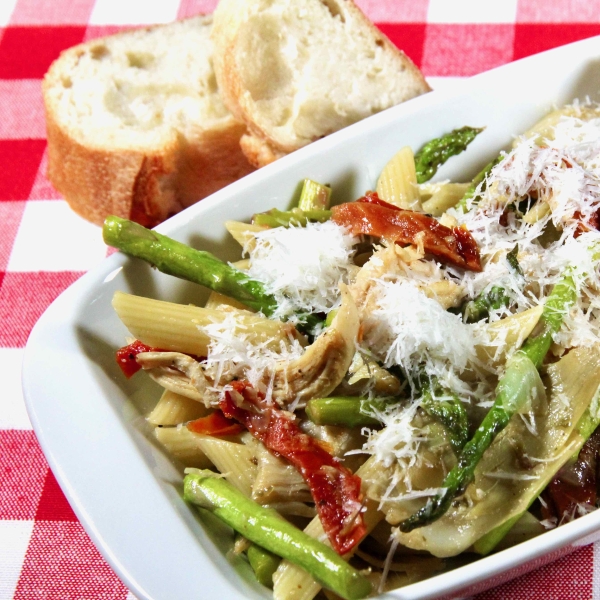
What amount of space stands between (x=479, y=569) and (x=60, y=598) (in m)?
1.38

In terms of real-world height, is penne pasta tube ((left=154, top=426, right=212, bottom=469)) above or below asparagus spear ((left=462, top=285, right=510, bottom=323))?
below

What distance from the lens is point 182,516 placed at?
6.36 feet

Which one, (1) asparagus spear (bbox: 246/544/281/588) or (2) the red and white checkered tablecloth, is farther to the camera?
(2) the red and white checkered tablecloth

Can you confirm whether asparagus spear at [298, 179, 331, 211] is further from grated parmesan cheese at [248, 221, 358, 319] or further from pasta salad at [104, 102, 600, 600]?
grated parmesan cheese at [248, 221, 358, 319]

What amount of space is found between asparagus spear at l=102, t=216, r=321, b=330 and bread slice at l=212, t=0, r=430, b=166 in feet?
2.59

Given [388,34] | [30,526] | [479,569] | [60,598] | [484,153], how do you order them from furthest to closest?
1. [388,34]
2. [484,153]
3. [30,526]
4. [60,598]
5. [479,569]

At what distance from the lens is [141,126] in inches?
127

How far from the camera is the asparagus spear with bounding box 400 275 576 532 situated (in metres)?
1.81

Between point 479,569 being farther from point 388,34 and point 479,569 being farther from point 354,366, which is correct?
point 388,34

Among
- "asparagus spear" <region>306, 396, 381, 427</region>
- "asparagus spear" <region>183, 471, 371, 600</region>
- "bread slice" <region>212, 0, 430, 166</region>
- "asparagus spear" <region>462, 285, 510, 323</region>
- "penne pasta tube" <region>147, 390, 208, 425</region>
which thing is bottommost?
"asparagus spear" <region>183, 471, 371, 600</region>

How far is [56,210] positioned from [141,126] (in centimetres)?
55

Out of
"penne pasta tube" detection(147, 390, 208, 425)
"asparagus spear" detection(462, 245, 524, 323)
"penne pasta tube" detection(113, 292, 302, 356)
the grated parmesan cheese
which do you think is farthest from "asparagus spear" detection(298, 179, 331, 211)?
"penne pasta tube" detection(147, 390, 208, 425)

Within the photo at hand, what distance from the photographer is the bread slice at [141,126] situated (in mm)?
3080

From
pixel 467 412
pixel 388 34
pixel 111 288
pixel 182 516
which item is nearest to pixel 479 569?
pixel 467 412
